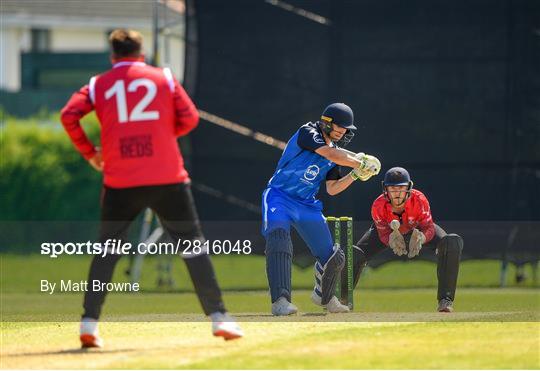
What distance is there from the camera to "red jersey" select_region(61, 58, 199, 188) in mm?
9047

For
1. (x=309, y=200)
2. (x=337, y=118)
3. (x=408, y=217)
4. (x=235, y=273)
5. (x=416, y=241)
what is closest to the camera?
(x=337, y=118)

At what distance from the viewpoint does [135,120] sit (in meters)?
9.05

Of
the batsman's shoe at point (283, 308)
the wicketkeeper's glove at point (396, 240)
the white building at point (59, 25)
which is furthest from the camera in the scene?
the white building at point (59, 25)

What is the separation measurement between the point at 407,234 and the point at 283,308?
1851mm

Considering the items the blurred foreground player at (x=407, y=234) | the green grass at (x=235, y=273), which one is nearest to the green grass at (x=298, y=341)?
the blurred foreground player at (x=407, y=234)

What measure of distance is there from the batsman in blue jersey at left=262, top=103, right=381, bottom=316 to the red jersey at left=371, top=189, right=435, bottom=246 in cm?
96

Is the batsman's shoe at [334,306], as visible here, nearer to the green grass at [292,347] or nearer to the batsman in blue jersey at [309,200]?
the batsman in blue jersey at [309,200]

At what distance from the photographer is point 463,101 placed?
17469 millimetres

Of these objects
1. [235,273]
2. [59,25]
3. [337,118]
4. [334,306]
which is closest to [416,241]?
[334,306]

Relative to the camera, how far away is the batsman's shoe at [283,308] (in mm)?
11281

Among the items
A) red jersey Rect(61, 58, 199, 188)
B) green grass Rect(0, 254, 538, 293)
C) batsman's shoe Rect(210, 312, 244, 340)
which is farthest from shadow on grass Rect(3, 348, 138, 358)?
green grass Rect(0, 254, 538, 293)

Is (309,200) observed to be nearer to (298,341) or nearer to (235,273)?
(298,341)

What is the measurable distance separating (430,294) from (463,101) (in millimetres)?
2382

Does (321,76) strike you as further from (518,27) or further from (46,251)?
(46,251)
